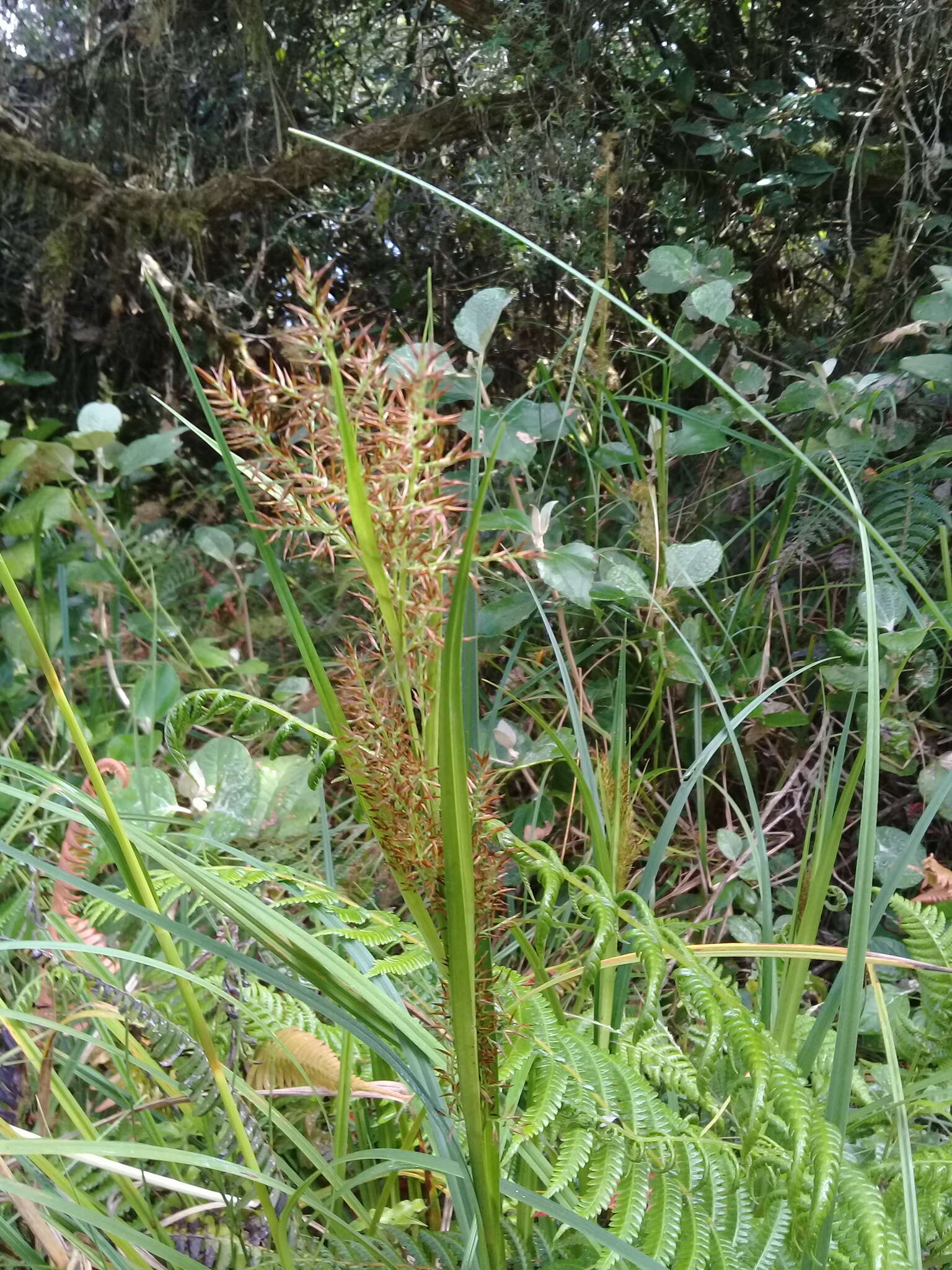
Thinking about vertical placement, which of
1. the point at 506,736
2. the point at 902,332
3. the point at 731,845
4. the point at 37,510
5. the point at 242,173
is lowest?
the point at 731,845

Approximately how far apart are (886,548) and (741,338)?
46.3 inches

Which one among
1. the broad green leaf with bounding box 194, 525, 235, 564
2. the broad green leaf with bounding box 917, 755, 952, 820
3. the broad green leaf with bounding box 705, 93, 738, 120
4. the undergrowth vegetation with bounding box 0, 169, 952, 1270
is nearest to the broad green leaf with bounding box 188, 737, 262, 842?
the undergrowth vegetation with bounding box 0, 169, 952, 1270

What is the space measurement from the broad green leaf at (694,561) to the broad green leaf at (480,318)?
32 centimetres

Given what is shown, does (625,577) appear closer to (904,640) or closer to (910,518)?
(904,640)

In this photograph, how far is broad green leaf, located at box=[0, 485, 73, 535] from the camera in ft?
4.76

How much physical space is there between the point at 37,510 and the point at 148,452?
222mm

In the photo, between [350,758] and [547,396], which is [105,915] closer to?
[350,758]

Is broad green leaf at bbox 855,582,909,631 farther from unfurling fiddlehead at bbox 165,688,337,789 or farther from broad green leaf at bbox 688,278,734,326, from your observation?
unfurling fiddlehead at bbox 165,688,337,789

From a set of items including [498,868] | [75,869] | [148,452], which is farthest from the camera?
[148,452]

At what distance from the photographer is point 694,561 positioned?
0.97 m

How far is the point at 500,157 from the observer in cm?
153

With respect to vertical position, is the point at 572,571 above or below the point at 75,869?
above

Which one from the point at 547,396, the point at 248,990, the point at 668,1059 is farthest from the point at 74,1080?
the point at 547,396

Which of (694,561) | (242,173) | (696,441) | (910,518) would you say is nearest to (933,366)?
Answer: (910,518)
